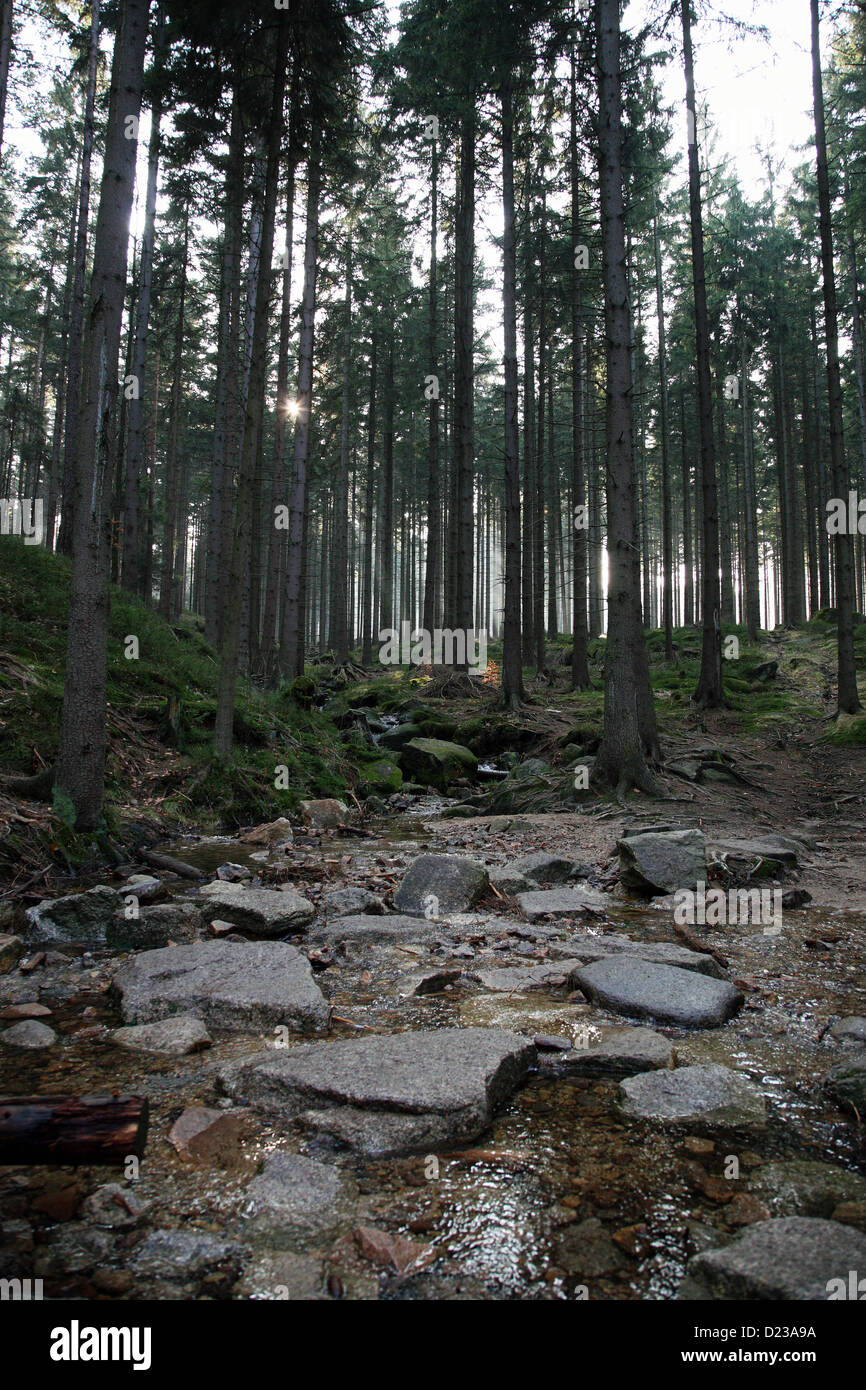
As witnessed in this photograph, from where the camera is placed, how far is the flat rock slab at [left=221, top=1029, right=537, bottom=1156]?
96.0 inches

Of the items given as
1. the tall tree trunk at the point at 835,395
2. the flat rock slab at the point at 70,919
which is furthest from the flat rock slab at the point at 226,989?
the tall tree trunk at the point at 835,395

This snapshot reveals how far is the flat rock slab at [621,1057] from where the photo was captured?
9.78 feet

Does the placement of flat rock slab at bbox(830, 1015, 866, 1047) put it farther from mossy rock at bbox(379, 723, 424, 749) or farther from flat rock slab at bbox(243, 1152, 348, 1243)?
mossy rock at bbox(379, 723, 424, 749)

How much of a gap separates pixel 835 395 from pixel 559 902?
12901mm

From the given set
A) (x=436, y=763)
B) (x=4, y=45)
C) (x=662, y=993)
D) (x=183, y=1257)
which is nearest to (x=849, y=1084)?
(x=662, y=993)

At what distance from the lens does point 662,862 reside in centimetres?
605

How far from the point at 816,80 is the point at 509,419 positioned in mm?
8480

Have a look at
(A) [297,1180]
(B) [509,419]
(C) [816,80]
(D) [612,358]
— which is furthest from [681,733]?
(C) [816,80]

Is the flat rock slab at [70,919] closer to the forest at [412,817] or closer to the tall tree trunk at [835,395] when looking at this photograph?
the forest at [412,817]

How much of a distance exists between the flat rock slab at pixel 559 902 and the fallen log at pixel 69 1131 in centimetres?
364

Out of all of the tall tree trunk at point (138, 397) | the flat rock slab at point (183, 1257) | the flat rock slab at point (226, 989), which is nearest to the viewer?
the flat rock slab at point (183, 1257)

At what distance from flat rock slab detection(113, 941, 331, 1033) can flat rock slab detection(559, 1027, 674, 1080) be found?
122 cm

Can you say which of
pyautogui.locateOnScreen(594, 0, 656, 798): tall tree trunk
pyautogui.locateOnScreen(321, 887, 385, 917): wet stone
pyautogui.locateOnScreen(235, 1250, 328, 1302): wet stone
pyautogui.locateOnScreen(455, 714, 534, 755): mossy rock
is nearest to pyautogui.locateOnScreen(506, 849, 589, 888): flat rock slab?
pyautogui.locateOnScreen(321, 887, 385, 917): wet stone
